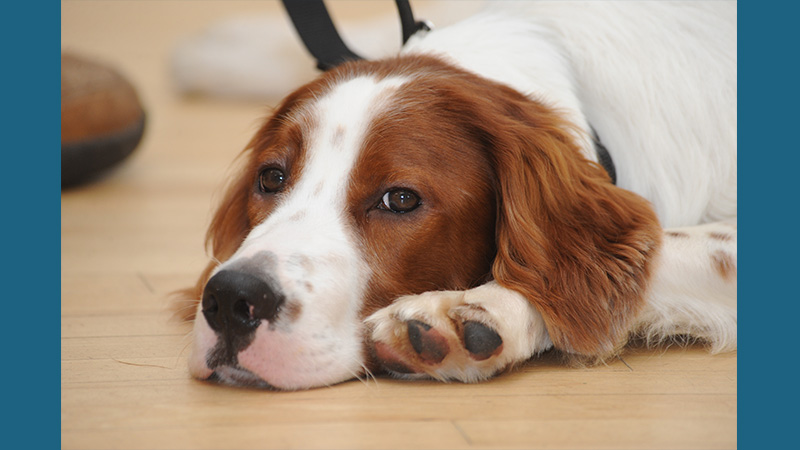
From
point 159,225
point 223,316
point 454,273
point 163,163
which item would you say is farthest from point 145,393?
point 163,163

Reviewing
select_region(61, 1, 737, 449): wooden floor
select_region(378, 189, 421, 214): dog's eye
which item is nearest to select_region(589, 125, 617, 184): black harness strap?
select_region(61, 1, 737, 449): wooden floor

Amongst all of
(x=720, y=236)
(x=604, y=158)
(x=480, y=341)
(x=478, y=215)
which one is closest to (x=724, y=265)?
(x=720, y=236)

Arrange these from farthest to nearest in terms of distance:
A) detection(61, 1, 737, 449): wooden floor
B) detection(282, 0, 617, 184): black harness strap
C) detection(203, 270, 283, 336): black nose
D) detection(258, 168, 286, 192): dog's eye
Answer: detection(282, 0, 617, 184): black harness strap
detection(258, 168, 286, 192): dog's eye
detection(203, 270, 283, 336): black nose
detection(61, 1, 737, 449): wooden floor

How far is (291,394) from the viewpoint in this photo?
2.01 meters

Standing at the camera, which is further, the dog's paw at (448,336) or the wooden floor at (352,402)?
the dog's paw at (448,336)

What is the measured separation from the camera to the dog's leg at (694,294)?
239cm

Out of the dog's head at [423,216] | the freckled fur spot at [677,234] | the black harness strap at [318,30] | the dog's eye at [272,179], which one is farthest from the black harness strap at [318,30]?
the freckled fur spot at [677,234]

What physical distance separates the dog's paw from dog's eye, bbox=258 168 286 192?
486 mm

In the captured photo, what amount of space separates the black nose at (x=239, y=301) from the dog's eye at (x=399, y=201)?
0.40 metres

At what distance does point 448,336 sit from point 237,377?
474 mm

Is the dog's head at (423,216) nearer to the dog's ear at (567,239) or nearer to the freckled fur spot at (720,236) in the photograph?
the dog's ear at (567,239)

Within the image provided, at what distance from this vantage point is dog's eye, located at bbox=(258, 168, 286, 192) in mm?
2385

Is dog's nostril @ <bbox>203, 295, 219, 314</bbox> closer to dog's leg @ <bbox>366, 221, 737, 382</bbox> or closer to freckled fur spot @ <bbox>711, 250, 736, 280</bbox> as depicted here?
dog's leg @ <bbox>366, 221, 737, 382</bbox>

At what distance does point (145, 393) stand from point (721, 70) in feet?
6.49
